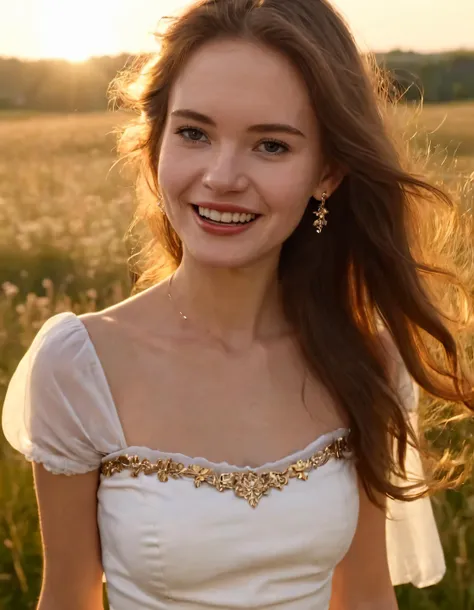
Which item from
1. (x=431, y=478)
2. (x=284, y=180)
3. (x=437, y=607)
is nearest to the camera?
(x=284, y=180)

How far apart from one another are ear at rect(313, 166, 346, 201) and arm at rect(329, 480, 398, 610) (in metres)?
0.85

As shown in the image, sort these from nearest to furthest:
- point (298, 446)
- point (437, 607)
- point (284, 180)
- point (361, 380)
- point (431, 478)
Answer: point (284, 180) → point (298, 446) → point (361, 380) → point (431, 478) → point (437, 607)

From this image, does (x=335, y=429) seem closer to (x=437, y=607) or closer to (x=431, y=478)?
(x=431, y=478)

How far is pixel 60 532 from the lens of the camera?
2.05 metres

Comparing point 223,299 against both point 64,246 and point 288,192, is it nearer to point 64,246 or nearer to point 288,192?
point 288,192

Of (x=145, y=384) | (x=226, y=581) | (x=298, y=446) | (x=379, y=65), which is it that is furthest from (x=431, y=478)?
(x=379, y=65)

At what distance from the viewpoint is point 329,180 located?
2.21 metres

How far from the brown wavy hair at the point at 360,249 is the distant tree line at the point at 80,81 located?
1433 millimetres

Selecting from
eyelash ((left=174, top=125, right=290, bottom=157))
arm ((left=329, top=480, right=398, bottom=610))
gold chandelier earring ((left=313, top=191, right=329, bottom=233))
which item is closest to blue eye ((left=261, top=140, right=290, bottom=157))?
eyelash ((left=174, top=125, right=290, bottom=157))

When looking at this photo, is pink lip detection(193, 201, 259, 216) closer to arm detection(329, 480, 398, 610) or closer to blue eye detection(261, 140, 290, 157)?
blue eye detection(261, 140, 290, 157)

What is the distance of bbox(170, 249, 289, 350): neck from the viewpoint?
2.18 m

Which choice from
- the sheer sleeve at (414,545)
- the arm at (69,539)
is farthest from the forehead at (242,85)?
the sheer sleeve at (414,545)

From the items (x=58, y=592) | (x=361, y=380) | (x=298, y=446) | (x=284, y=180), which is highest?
(x=284, y=180)

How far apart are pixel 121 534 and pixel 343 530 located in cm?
53
